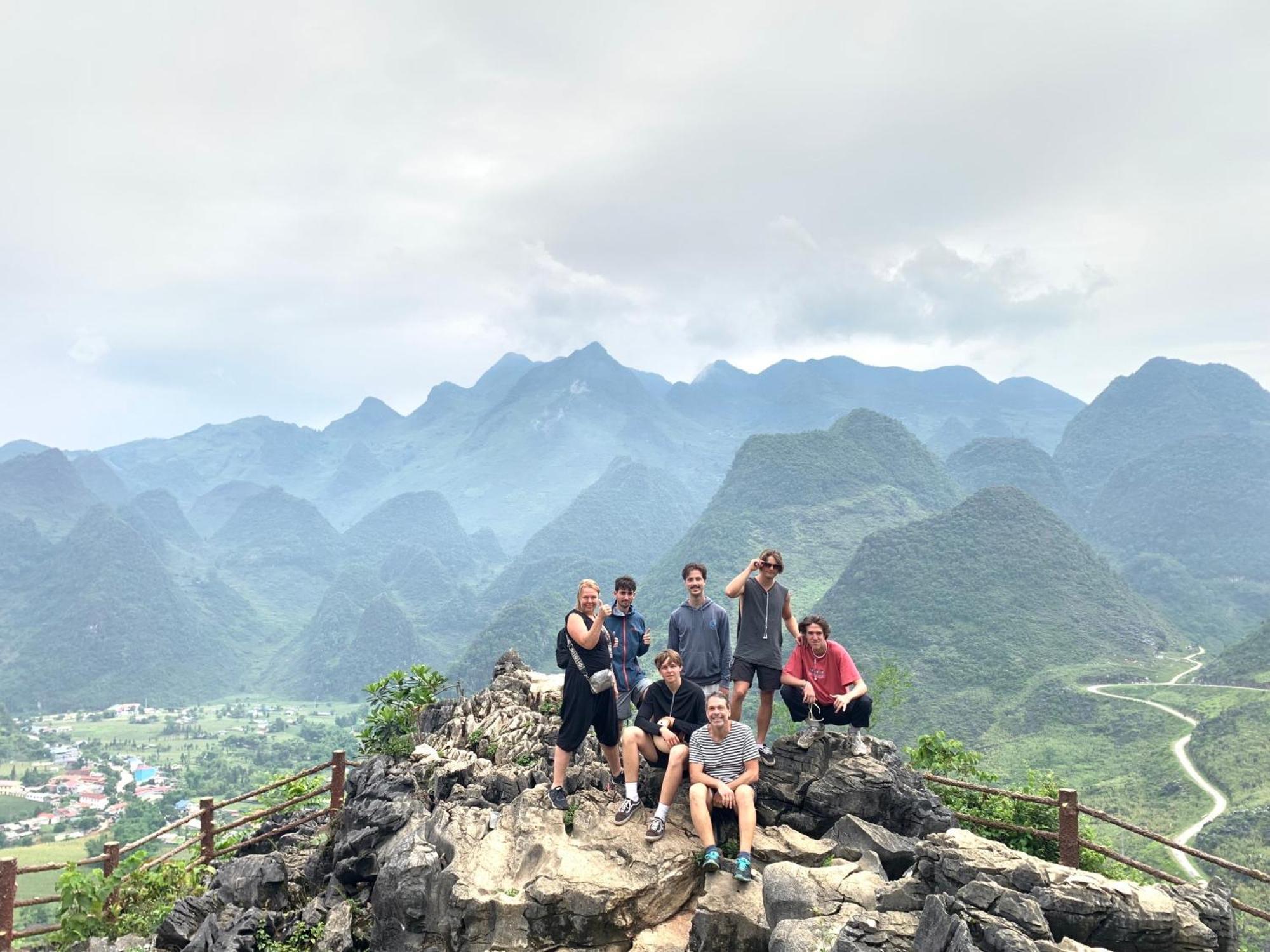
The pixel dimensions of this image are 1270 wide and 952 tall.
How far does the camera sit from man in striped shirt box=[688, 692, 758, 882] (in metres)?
7.20

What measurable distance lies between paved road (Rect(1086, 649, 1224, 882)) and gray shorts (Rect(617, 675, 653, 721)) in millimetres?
18700

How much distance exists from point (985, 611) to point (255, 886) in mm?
A: 71531

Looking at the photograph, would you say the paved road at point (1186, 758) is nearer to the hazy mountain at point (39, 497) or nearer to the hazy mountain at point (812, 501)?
the hazy mountain at point (812, 501)

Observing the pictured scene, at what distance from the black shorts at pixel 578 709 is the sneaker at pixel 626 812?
802 mm

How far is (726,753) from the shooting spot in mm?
7480

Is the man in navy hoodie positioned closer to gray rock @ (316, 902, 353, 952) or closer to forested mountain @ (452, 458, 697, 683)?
gray rock @ (316, 902, 353, 952)

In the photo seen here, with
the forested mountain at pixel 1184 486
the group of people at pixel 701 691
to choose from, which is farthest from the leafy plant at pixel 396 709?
the forested mountain at pixel 1184 486

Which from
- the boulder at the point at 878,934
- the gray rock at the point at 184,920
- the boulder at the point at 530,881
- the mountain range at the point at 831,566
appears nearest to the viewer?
the boulder at the point at 878,934

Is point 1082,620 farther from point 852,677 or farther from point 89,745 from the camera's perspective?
point 89,745

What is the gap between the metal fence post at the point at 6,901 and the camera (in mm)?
8586

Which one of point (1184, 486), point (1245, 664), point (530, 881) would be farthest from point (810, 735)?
point (1184, 486)

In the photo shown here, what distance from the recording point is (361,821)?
9031mm

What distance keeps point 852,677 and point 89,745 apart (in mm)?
120682

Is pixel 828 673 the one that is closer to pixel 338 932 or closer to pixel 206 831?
pixel 338 932
